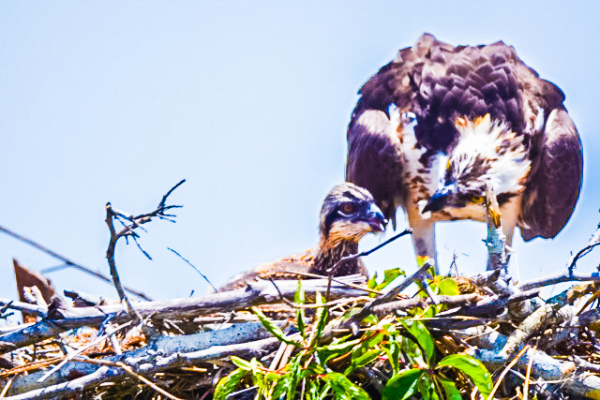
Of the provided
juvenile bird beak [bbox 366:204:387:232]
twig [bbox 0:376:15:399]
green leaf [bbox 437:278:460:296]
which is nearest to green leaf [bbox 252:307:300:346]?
green leaf [bbox 437:278:460:296]

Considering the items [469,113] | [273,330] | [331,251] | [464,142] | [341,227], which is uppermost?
[469,113]

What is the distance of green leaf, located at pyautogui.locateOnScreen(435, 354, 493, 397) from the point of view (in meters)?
3.38

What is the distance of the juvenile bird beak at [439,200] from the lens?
725cm

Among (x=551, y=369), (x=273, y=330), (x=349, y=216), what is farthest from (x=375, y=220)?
(x=273, y=330)

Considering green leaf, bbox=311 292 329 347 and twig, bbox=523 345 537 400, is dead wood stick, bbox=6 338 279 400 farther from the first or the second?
twig, bbox=523 345 537 400

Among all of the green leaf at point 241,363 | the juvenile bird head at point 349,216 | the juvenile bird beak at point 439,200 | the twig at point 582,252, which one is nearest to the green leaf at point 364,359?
the green leaf at point 241,363

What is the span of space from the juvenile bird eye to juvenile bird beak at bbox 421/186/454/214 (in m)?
1.01

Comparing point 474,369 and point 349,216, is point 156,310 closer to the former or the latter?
point 474,369

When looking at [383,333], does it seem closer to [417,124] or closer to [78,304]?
[78,304]

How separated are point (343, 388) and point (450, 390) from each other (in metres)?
0.39

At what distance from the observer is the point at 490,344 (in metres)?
3.75

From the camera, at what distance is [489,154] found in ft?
24.5

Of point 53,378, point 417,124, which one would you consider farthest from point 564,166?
point 53,378

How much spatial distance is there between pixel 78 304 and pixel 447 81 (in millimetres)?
4437
